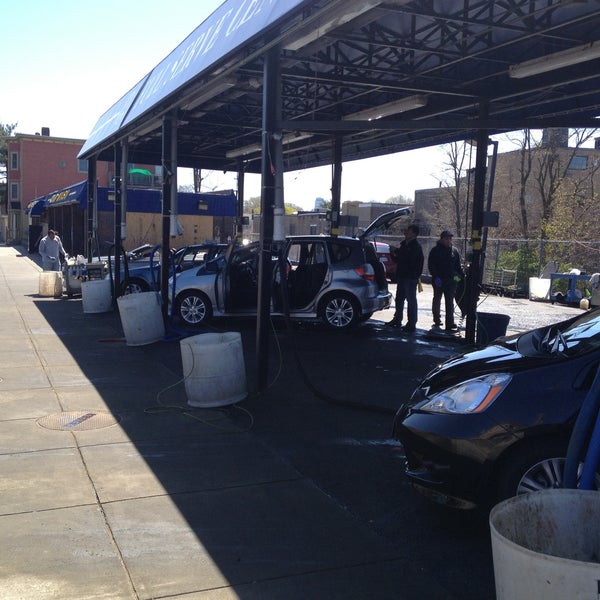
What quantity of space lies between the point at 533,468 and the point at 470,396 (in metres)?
0.56

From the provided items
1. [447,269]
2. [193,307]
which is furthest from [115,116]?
[447,269]

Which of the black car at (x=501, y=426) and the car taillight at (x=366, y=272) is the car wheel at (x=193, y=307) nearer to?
the car taillight at (x=366, y=272)

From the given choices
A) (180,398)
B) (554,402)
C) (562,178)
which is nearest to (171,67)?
(180,398)

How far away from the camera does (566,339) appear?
452cm

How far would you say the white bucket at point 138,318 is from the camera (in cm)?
1064

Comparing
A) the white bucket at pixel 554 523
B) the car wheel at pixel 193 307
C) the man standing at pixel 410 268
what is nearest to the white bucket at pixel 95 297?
the car wheel at pixel 193 307

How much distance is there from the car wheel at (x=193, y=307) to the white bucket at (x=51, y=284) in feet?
21.8

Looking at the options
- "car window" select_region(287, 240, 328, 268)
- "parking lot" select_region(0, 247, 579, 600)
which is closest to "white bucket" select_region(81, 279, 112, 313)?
"car window" select_region(287, 240, 328, 268)

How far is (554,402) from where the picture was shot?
3814 mm

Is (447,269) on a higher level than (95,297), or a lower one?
higher

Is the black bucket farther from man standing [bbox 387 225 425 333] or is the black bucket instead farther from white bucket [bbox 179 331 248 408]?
white bucket [bbox 179 331 248 408]

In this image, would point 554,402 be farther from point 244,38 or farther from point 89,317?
point 89,317

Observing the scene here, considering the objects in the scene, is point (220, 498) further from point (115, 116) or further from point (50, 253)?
point (50, 253)

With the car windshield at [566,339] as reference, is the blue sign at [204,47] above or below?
above
